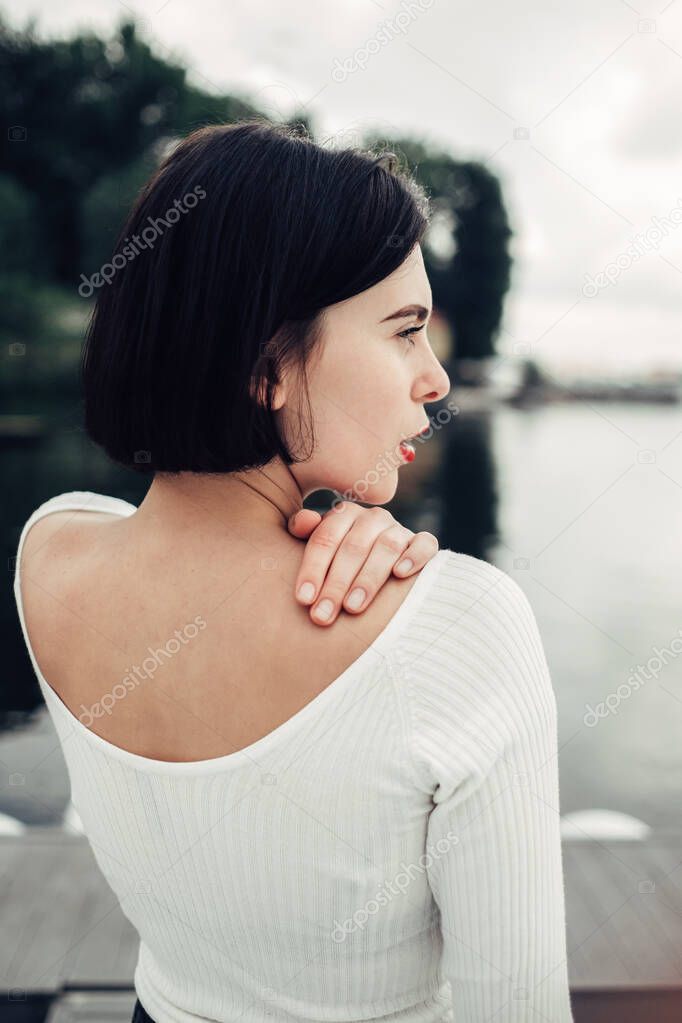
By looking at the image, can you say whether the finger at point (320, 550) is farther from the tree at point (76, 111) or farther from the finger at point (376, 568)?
the tree at point (76, 111)

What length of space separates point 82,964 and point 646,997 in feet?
4.14

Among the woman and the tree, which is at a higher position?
the woman

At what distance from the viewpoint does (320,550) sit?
0.72 meters

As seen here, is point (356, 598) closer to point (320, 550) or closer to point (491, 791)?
point (320, 550)

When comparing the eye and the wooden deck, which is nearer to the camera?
the eye

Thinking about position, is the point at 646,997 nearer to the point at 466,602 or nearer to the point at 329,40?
the point at 466,602

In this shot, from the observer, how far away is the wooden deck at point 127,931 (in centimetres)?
198

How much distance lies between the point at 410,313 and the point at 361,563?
8.9 inches

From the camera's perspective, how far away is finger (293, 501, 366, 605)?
687mm

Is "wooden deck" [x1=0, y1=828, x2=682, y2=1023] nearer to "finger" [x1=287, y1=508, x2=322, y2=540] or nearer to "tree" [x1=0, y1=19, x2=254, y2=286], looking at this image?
"finger" [x1=287, y1=508, x2=322, y2=540]

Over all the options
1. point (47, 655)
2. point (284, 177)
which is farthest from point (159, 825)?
point (284, 177)

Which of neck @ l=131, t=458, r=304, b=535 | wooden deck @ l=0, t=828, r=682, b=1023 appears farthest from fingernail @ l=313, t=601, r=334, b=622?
wooden deck @ l=0, t=828, r=682, b=1023

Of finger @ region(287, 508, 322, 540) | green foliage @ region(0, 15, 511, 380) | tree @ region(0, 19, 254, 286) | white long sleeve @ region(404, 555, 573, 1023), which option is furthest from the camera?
tree @ region(0, 19, 254, 286)

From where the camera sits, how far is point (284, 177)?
2.33 ft
